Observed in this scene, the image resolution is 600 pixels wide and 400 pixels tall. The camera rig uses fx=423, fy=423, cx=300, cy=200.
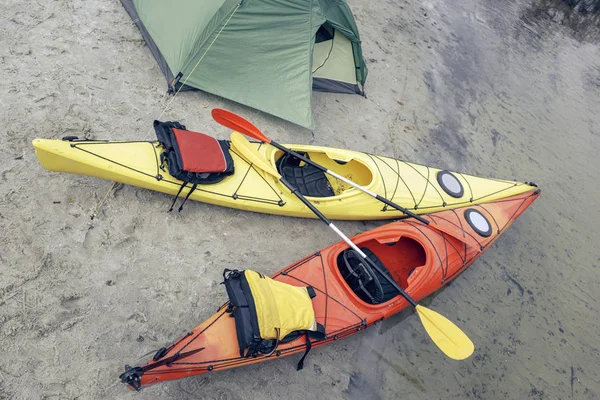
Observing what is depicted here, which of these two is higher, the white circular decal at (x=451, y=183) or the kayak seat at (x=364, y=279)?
the white circular decal at (x=451, y=183)

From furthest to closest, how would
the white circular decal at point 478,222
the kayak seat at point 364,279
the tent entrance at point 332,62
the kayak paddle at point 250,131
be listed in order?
the tent entrance at point 332,62 → the white circular decal at point 478,222 → the kayak paddle at point 250,131 → the kayak seat at point 364,279

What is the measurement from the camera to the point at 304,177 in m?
5.55

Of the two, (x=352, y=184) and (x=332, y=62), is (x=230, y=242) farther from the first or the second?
(x=332, y=62)

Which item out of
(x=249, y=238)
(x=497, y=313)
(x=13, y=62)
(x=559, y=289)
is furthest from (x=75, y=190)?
(x=559, y=289)

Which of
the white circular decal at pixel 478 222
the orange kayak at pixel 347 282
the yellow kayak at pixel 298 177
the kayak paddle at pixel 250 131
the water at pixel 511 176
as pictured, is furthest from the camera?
the white circular decal at pixel 478 222

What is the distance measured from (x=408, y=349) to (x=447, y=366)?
0.46 meters

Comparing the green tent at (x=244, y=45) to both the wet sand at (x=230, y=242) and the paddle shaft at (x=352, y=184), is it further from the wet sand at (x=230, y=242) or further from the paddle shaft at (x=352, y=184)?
the paddle shaft at (x=352, y=184)

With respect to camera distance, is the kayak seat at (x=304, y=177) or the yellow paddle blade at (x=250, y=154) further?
the kayak seat at (x=304, y=177)

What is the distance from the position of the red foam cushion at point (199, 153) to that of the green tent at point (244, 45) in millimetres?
1442

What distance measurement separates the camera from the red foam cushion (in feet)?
15.0

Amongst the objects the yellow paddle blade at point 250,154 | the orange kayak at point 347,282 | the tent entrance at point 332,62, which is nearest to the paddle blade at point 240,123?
the yellow paddle blade at point 250,154

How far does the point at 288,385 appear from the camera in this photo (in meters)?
4.10

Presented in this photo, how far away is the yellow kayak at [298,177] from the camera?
4.30 metres

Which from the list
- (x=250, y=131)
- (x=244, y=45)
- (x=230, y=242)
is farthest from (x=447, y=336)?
(x=244, y=45)
